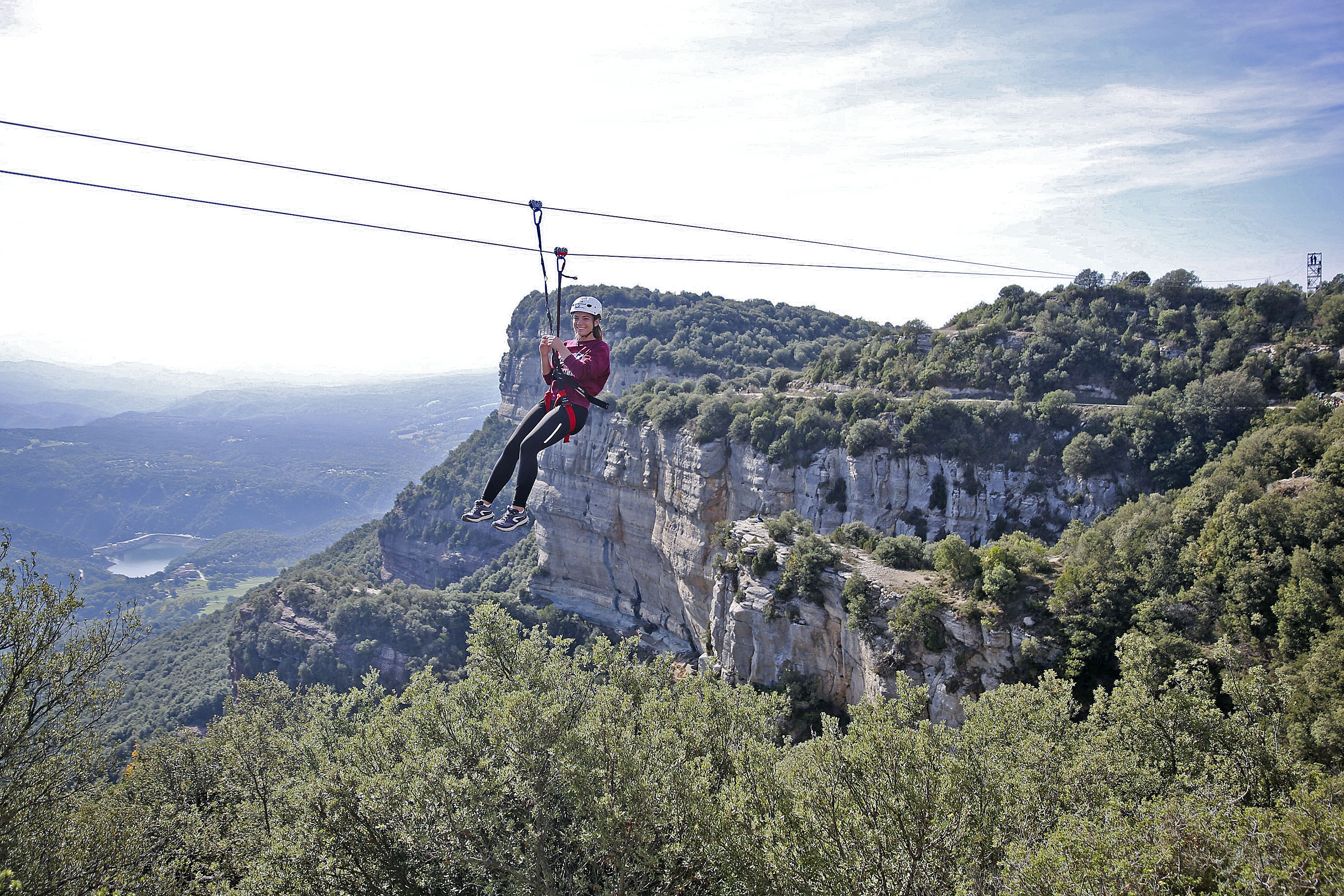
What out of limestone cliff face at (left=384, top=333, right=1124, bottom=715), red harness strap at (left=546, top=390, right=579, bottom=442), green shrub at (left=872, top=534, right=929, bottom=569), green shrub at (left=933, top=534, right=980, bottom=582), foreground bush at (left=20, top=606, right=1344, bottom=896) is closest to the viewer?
foreground bush at (left=20, top=606, right=1344, bottom=896)

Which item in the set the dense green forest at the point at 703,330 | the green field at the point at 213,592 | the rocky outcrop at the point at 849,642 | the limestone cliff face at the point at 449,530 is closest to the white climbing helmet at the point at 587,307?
the rocky outcrop at the point at 849,642

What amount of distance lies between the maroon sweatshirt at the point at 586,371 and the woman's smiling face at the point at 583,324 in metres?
0.37

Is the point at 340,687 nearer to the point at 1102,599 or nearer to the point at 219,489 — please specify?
the point at 1102,599

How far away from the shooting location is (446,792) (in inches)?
507

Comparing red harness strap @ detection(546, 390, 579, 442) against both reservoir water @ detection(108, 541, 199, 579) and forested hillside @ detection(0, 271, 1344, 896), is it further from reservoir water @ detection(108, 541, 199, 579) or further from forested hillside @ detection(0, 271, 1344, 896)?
reservoir water @ detection(108, 541, 199, 579)

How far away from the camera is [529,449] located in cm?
1094

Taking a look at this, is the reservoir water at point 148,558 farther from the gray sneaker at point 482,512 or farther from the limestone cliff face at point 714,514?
the gray sneaker at point 482,512

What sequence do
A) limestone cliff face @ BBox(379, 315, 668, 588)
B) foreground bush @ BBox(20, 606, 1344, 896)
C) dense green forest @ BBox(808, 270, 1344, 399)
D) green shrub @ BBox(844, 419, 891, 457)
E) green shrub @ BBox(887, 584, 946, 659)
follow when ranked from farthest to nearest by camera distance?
limestone cliff face @ BBox(379, 315, 668, 588), green shrub @ BBox(844, 419, 891, 457), dense green forest @ BBox(808, 270, 1344, 399), green shrub @ BBox(887, 584, 946, 659), foreground bush @ BBox(20, 606, 1344, 896)

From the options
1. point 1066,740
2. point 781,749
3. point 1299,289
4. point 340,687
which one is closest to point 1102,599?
point 1066,740

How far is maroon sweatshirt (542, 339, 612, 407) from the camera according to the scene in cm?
1128

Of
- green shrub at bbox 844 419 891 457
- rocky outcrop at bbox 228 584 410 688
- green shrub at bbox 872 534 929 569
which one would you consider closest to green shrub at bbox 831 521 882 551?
green shrub at bbox 872 534 929 569

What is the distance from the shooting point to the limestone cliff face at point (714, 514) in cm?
3306

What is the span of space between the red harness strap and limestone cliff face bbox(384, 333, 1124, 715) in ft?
68.1

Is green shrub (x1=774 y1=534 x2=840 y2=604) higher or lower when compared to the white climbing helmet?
lower
